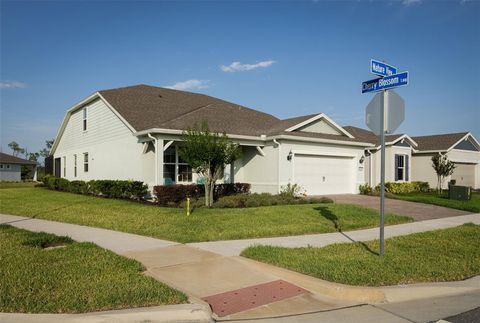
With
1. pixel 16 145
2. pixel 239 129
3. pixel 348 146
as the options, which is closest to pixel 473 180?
pixel 348 146

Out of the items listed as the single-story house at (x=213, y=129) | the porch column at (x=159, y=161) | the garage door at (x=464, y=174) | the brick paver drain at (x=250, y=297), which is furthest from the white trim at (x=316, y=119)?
the garage door at (x=464, y=174)

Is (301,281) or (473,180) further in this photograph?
(473,180)

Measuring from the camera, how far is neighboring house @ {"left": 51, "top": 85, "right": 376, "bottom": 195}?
18703mm

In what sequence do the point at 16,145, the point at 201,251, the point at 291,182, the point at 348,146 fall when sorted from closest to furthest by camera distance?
the point at 201,251, the point at 291,182, the point at 348,146, the point at 16,145

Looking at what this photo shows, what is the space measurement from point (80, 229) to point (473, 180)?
33.3 metres

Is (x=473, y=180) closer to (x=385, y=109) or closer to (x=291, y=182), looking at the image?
(x=291, y=182)

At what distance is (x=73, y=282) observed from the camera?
18.9 feet

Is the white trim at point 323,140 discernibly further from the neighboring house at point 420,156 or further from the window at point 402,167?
the window at point 402,167

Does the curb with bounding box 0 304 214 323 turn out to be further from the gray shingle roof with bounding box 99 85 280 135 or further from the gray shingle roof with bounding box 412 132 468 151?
the gray shingle roof with bounding box 412 132 468 151

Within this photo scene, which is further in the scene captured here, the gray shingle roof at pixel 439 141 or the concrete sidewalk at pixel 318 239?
the gray shingle roof at pixel 439 141

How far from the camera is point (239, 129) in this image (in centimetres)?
1998

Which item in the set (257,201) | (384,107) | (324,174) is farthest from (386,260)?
(324,174)

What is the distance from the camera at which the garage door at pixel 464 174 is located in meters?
32.0

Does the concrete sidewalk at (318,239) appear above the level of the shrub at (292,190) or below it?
below
